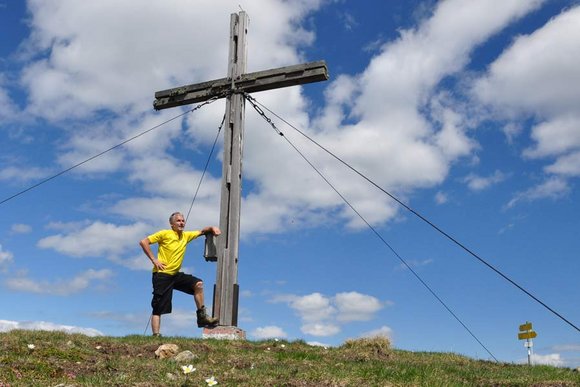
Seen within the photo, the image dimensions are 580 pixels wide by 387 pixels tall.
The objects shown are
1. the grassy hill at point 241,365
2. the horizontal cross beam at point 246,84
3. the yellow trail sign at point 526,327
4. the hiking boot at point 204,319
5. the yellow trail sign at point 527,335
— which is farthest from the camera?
the yellow trail sign at point 526,327

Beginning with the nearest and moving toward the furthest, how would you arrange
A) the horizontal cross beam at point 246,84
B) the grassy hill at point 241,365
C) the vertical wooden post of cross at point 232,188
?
the grassy hill at point 241,365 < the vertical wooden post of cross at point 232,188 < the horizontal cross beam at point 246,84

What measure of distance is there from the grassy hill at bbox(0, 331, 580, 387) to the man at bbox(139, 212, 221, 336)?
114 cm

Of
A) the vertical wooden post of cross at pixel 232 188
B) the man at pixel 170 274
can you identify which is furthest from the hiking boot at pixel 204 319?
the vertical wooden post of cross at pixel 232 188

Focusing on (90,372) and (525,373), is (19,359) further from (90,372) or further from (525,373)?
(525,373)

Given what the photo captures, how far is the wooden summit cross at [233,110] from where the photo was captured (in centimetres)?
1302

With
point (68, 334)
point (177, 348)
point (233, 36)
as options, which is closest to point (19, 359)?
point (177, 348)

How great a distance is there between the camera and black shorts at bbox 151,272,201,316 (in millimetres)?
12055

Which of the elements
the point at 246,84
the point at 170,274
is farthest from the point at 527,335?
the point at 170,274

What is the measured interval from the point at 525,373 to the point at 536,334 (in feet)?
28.7

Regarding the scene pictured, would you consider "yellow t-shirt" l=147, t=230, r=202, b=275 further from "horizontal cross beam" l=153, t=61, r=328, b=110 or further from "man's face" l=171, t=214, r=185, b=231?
"horizontal cross beam" l=153, t=61, r=328, b=110

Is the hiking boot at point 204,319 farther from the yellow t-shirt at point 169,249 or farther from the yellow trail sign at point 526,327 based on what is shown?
the yellow trail sign at point 526,327

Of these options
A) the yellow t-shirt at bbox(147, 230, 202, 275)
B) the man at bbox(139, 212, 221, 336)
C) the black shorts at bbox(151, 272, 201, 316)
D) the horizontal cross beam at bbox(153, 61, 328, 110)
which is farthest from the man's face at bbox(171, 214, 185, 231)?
the horizontal cross beam at bbox(153, 61, 328, 110)

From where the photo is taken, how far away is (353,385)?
270 inches

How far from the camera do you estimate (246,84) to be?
14.2 metres
